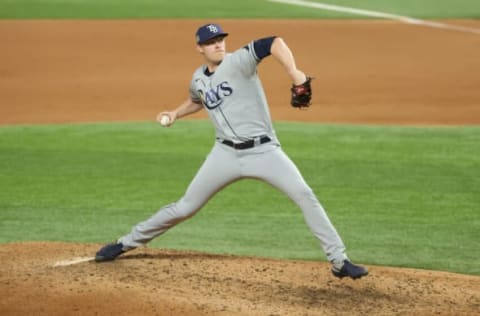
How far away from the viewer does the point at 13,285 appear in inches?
306

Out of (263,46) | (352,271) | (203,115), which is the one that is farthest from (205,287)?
(203,115)

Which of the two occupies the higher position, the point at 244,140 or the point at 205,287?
the point at 244,140

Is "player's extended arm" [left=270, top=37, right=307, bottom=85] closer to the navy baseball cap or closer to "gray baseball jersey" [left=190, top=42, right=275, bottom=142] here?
"gray baseball jersey" [left=190, top=42, right=275, bottom=142]

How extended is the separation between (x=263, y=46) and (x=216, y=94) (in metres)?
0.61

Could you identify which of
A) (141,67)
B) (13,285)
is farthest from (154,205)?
(141,67)

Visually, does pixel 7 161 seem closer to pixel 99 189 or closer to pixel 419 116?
pixel 99 189

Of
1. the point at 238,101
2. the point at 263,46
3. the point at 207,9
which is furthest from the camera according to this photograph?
the point at 207,9

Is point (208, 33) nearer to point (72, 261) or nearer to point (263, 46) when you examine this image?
point (263, 46)

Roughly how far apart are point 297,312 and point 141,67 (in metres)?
12.6

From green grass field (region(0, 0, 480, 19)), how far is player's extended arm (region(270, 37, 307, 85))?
1662cm

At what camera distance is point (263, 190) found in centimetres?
1180

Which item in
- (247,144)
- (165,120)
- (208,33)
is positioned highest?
(208,33)

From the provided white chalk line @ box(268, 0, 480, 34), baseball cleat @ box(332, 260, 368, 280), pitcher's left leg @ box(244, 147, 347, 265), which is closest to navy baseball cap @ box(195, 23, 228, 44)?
pitcher's left leg @ box(244, 147, 347, 265)

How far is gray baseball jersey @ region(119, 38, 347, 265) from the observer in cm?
781
